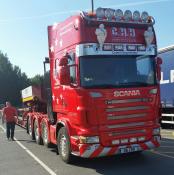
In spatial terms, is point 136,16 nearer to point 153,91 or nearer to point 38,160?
point 153,91

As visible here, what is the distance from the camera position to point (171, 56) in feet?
62.0

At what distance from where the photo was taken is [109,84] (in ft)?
31.4

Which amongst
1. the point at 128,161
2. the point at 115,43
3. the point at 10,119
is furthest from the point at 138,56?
the point at 10,119

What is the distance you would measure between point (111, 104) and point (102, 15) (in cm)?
216

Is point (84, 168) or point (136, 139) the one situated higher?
point (136, 139)

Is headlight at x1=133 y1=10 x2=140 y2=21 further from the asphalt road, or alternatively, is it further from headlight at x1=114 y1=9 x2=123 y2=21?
the asphalt road

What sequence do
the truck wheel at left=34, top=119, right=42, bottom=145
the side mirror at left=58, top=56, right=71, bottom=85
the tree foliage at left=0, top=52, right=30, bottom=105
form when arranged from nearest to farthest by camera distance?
the side mirror at left=58, top=56, right=71, bottom=85 < the truck wheel at left=34, top=119, right=42, bottom=145 < the tree foliage at left=0, top=52, right=30, bottom=105

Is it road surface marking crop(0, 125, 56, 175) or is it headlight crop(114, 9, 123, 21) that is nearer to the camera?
road surface marking crop(0, 125, 56, 175)

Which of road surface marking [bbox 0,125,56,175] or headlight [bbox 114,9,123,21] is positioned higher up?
headlight [bbox 114,9,123,21]

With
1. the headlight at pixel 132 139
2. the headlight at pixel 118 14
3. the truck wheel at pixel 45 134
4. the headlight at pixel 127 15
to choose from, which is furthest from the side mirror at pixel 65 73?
the truck wheel at pixel 45 134

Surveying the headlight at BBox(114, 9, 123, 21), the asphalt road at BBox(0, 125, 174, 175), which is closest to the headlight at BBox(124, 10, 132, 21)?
the headlight at BBox(114, 9, 123, 21)

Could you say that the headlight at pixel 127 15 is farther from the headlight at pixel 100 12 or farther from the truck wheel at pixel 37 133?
the truck wheel at pixel 37 133

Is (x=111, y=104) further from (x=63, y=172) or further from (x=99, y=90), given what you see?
(x=63, y=172)

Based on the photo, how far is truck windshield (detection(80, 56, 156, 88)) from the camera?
9477 mm
